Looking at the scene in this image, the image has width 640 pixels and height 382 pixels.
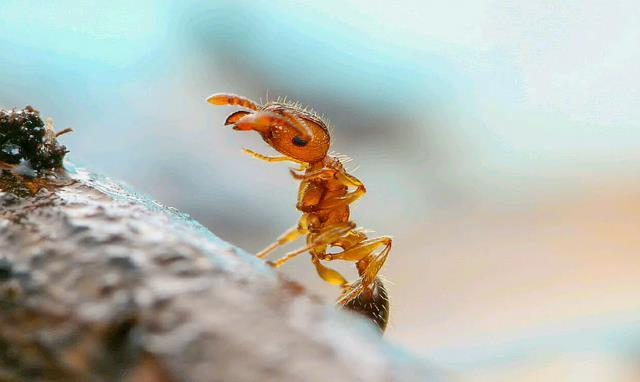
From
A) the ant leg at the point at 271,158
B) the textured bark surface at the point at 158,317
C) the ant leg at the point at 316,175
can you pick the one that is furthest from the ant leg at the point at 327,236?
the textured bark surface at the point at 158,317

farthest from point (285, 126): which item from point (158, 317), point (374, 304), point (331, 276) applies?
point (158, 317)

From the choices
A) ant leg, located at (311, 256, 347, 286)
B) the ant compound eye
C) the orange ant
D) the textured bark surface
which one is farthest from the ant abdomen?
the textured bark surface

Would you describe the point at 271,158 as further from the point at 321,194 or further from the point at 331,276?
the point at 331,276

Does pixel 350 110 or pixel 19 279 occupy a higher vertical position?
pixel 350 110

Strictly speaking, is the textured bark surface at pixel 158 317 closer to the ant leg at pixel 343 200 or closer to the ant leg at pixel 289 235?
the ant leg at pixel 289 235

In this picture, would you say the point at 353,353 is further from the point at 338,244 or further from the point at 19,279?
the point at 338,244

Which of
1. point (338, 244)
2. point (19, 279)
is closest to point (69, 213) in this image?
point (19, 279)
